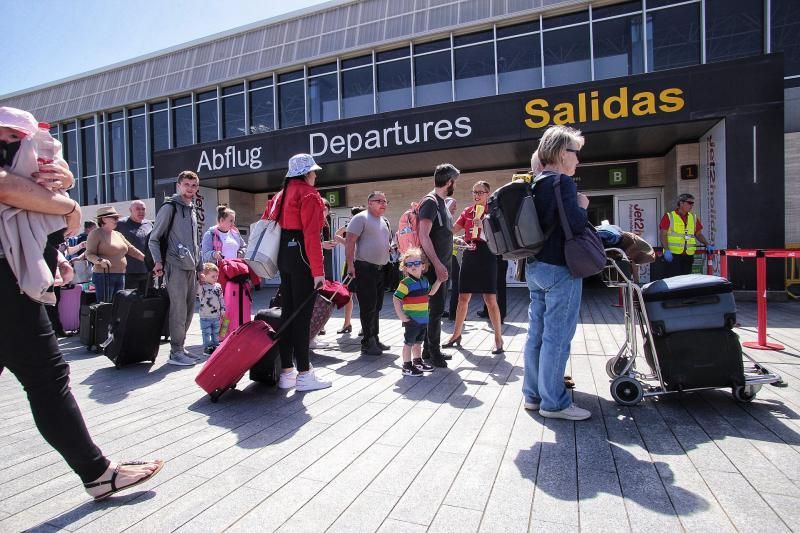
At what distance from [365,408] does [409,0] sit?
15.0 m

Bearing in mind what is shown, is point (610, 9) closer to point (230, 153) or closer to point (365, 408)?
point (230, 153)

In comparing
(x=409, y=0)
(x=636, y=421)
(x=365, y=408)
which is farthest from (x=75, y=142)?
(x=636, y=421)

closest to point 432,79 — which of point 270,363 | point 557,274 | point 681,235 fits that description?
point 681,235

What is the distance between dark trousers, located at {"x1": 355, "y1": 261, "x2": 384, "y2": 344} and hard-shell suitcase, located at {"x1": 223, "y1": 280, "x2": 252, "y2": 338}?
1.49m

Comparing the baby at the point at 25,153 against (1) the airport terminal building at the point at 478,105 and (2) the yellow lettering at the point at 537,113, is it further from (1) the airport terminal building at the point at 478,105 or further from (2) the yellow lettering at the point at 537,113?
(2) the yellow lettering at the point at 537,113

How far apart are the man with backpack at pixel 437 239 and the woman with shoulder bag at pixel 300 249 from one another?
1071 mm

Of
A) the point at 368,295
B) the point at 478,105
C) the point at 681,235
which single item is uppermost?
the point at 478,105

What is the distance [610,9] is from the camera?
1289 centimetres

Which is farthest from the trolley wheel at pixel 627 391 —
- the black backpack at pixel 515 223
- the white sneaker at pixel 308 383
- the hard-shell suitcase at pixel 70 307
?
the hard-shell suitcase at pixel 70 307

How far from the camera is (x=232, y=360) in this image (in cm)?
366

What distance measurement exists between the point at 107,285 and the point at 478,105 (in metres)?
7.57

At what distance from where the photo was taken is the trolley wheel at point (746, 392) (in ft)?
10.8

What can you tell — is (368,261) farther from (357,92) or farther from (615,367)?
(357,92)

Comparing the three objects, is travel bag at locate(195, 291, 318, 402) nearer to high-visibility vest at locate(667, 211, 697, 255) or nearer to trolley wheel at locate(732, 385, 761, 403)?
trolley wheel at locate(732, 385, 761, 403)
